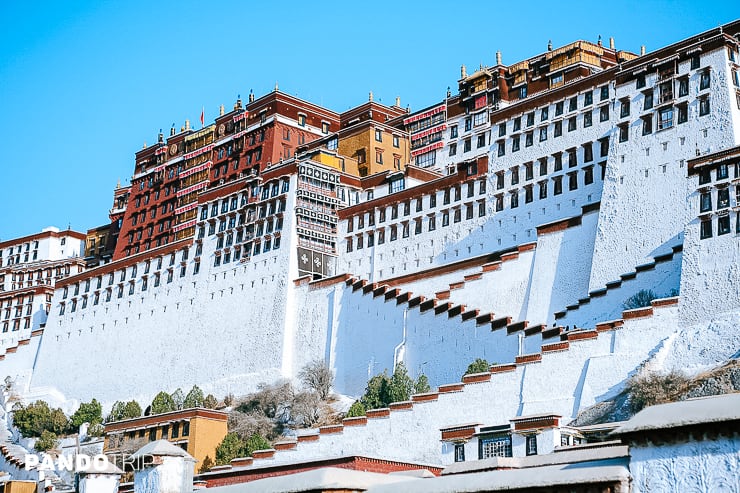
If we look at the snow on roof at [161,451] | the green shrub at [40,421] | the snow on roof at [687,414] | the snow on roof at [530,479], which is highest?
the green shrub at [40,421]

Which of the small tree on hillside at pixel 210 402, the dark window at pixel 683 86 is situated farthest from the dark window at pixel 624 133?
the small tree on hillside at pixel 210 402

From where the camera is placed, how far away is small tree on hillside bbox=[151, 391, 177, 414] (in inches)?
2456

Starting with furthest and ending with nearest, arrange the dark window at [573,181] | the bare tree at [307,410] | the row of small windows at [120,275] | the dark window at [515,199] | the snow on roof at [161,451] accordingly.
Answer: the row of small windows at [120,275]
the dark window at [515,199]
the dark window at [573,181]
the bare tree at [307,410]
the snow on roof at [161,451]

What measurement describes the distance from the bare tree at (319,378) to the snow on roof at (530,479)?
35.9 m

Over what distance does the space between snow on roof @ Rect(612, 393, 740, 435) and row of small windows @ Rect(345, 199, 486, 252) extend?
40555mm

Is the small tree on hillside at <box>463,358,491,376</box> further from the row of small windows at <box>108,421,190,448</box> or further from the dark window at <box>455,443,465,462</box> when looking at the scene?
the row of small windows at <box>108,421,190,448</box>

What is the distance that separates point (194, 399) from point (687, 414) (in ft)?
152

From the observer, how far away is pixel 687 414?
19.1 m

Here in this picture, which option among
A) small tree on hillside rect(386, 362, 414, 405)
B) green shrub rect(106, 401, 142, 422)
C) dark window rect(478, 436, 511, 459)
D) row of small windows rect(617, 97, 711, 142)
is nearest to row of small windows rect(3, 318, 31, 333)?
green shrub rect(106, 401, 142, 422)

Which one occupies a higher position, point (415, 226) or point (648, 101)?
point (648, 101)

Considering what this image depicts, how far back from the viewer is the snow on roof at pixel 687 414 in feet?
61.3

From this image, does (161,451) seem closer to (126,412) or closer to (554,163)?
(554,163)

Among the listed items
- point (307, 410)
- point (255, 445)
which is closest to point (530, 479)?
point (255, 445)

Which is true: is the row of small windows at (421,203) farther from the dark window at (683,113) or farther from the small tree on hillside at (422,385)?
the dark window at (683,113)
